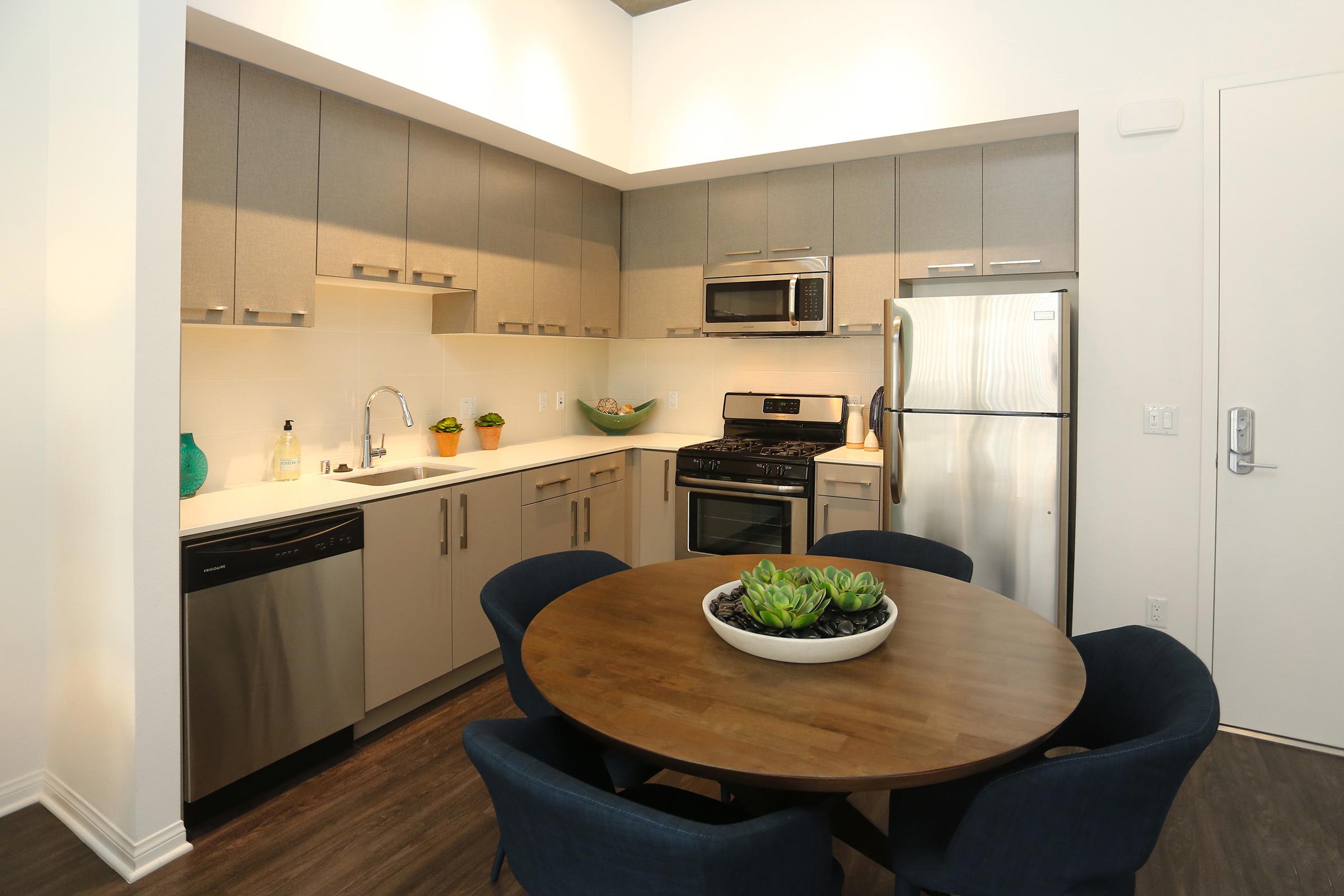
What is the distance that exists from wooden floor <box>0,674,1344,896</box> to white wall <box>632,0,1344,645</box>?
2.18 feet

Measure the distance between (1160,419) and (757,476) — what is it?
1659 millimetres

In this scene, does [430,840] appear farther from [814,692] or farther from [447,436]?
[447,436]

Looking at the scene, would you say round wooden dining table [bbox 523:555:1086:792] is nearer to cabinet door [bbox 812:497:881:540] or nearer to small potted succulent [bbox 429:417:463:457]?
cabinet door [bbox 812:497:881:540]

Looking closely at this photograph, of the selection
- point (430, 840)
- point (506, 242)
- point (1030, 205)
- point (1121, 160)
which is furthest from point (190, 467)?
point (1121, 160)

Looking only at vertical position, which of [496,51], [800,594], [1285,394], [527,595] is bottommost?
[527,595]

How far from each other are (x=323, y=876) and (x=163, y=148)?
6.30ft

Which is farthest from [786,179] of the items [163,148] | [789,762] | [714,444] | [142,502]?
[789,762]

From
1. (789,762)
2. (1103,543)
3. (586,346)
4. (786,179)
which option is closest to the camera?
(789,762)

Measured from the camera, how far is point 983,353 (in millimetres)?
3133

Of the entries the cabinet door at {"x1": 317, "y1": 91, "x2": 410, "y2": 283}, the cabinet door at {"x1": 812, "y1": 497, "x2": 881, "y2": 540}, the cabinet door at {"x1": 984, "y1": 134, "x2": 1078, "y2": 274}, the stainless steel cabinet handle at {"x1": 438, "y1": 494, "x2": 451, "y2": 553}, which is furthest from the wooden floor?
the cabinet door at {"x1": 984, "y1": 134, "x2": 1078, "y2": 274}

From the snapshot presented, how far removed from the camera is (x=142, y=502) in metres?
2.06

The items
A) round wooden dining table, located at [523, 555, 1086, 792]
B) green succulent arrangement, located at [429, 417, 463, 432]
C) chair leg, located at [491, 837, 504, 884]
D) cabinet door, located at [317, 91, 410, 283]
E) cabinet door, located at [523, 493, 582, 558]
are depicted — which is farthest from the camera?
green succulent arrangement, located at [429, 417, 463, 432]

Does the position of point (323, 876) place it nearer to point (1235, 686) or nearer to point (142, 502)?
point (142, 502)

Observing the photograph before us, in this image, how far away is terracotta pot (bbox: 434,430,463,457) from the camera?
3.67m
